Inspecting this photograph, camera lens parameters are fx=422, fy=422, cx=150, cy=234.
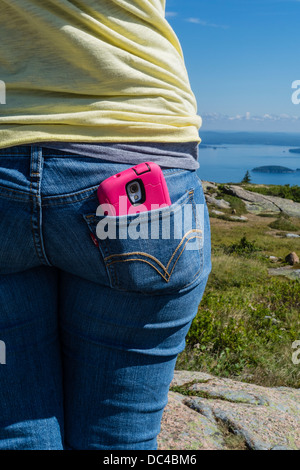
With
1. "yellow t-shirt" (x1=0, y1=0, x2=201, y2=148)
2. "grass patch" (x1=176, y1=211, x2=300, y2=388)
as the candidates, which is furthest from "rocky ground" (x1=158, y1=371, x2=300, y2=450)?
"yellow t-shirt" (x1=0, y1=0, x2=201, y2=148)

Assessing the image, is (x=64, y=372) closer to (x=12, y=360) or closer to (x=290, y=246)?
(x=12, y=360)

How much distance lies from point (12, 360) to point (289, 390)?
108 inches

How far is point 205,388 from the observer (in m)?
3.14

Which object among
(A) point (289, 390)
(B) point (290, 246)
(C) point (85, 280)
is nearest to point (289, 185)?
(B) point (290, 246)

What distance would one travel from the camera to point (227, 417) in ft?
8.68

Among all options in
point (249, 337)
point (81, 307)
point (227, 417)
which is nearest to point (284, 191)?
point (249, 337)

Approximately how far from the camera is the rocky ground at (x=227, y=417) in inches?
94.7

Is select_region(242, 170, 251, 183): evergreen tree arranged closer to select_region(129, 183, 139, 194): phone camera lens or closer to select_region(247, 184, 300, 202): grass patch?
select_region(247, 184, 300, 202): grass patch

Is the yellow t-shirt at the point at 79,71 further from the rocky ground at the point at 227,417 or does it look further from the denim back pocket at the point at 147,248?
the rocky ground at the point at 227,417

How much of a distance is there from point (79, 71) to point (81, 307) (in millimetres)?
732

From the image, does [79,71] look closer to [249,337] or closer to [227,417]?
[227,417]

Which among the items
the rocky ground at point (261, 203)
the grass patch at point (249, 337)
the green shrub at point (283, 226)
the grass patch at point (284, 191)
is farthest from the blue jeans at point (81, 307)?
the grass patch at point (284, 191)

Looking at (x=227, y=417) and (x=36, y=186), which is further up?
(x=36, y=186)

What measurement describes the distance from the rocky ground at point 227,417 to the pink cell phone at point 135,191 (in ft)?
5.38
